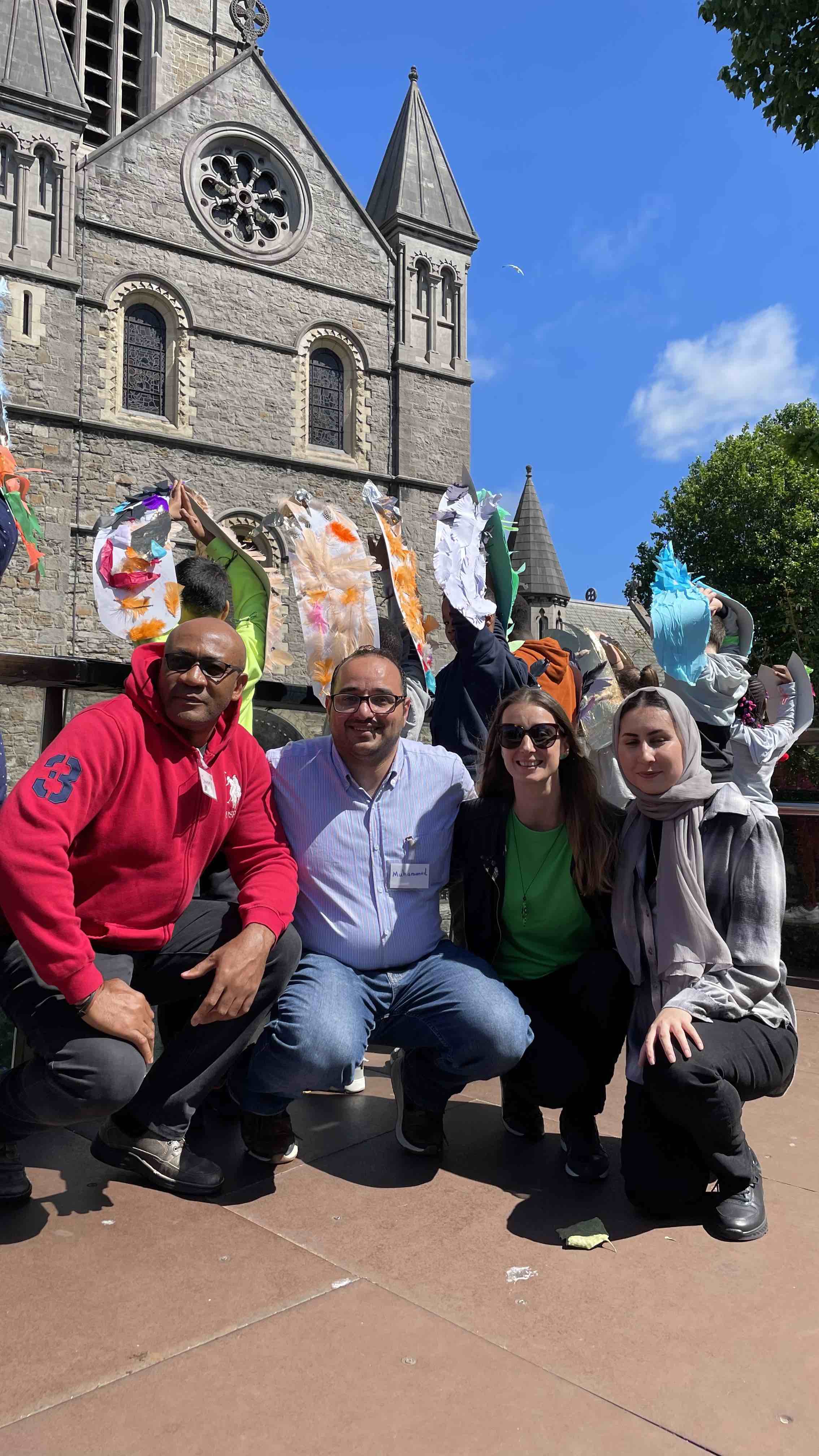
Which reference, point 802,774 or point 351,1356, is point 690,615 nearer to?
point 351,1356

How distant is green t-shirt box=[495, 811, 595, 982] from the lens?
3000mm

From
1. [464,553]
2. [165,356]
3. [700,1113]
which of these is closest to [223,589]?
[464,553]

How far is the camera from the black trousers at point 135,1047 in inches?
91.2

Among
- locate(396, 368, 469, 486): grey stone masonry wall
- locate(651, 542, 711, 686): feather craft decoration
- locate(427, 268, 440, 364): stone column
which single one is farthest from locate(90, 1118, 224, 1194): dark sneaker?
locate(427, 268, 440, 364): stone column

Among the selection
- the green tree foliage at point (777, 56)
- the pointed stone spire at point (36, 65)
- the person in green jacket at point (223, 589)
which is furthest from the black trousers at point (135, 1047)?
the pointed stone spire at point (36, 65)

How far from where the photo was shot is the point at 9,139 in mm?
17953

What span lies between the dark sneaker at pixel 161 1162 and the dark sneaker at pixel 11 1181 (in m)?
0.22

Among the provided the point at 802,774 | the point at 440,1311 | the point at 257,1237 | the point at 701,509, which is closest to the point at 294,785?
the point at 257,1237

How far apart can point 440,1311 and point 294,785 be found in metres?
1.42

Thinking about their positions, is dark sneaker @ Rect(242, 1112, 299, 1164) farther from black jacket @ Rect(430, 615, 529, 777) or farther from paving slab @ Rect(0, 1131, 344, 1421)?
black jacket @ Rect(430, 615, 529, 777)

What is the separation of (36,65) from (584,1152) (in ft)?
71.0

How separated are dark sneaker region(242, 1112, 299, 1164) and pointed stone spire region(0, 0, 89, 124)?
66.8 feet

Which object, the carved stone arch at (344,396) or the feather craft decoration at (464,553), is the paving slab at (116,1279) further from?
the carved stone arch at (344,396)

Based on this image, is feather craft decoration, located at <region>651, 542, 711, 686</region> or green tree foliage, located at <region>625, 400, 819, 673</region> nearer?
feather craft decoration, located at <region>651, 542, 711, 686</region>
